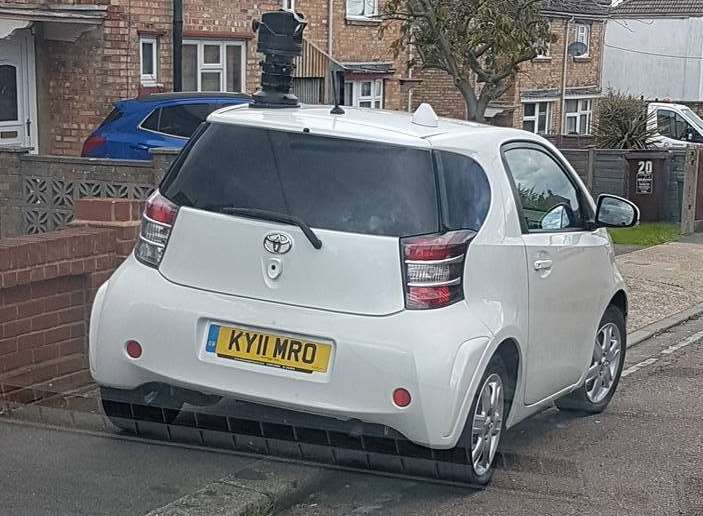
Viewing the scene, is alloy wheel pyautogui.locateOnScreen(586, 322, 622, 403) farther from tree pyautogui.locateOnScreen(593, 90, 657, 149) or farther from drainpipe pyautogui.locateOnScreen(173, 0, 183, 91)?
tree pyautogui.locateOnScreen(593, 90, 657, 149)

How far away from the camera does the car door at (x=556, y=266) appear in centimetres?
602

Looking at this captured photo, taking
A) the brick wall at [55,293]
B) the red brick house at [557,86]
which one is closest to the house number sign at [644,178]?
the red brick house at [557,86]

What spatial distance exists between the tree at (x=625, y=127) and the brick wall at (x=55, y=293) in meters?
14.2

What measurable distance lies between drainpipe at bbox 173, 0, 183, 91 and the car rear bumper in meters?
13.1

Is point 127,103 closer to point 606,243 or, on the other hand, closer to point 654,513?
point 606,243

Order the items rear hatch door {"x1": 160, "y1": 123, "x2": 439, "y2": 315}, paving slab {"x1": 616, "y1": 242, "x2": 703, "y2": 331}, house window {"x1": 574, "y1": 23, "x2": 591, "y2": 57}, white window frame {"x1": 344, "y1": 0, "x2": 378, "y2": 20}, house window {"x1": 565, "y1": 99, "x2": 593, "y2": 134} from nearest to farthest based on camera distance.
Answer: rear hatch door {"x1": 160, "y1": 123, "x2": 439, "y2": 315}
paving slab {"x1": 616, "y1": 242, "x2": 703, "y2": 331}
white window frame {"x1": 344, "y1": 0, "x2": 378, "y2": 20}
house window {"x1": 565, "y1": 99, "x2": 593, "y2": 134}
house window {"x1": 574, "y1": 23, "x2": 591, "y2": 57}

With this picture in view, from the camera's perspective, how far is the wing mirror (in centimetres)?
694

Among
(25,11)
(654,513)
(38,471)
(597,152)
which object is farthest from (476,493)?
(597,152)

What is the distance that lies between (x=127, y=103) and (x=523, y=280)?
9.62 m

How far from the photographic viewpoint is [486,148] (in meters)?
5.84

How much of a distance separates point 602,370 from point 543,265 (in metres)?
1.50

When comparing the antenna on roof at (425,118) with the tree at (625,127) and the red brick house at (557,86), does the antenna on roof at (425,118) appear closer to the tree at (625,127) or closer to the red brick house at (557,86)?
the tree at (625,127)

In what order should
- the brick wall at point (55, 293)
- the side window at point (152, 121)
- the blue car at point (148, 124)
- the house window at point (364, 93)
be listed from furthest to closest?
the house window at point (364, 93)
the side window at point (152, 121)
the blue car at point (148, 124)
the brick wall at point (55, 293)

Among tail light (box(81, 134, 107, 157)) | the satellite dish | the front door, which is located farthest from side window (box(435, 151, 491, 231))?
the satellite dish
